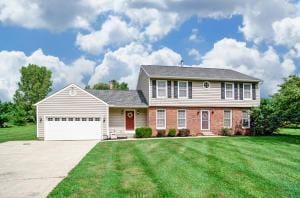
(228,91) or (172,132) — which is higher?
(228,91)

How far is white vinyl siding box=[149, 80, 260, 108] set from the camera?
24.5 metres

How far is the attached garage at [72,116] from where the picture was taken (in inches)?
890

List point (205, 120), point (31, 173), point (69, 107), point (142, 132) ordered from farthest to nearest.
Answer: point (205, 120) < point (142, 132) < point (69, 107) < point (31, 173)

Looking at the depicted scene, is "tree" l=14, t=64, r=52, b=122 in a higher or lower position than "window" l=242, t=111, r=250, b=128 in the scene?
higher

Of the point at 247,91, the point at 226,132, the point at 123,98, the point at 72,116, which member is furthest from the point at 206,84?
the point at 72,116

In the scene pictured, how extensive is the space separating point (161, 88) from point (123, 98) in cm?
345

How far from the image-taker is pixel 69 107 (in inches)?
898

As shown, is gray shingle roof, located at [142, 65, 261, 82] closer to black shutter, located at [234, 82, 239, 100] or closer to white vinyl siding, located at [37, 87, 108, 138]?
black shutter, located at [234, 82, 239, 100]

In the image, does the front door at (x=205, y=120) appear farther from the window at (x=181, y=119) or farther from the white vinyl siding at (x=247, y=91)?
the white vinyl siding at (x=247, y=91)

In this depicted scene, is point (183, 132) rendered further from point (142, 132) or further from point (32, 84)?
point (32, 84)

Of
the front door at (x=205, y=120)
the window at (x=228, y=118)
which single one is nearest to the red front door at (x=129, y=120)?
the front door at (x=205, y=120)

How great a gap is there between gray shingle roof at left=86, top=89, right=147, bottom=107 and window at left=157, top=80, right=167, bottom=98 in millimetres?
1474

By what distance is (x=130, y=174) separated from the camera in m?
9.04

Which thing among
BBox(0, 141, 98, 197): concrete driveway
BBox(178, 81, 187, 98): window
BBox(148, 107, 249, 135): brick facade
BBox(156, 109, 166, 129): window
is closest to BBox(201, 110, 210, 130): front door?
BBox(148, 107, 249, 135): brick facade
